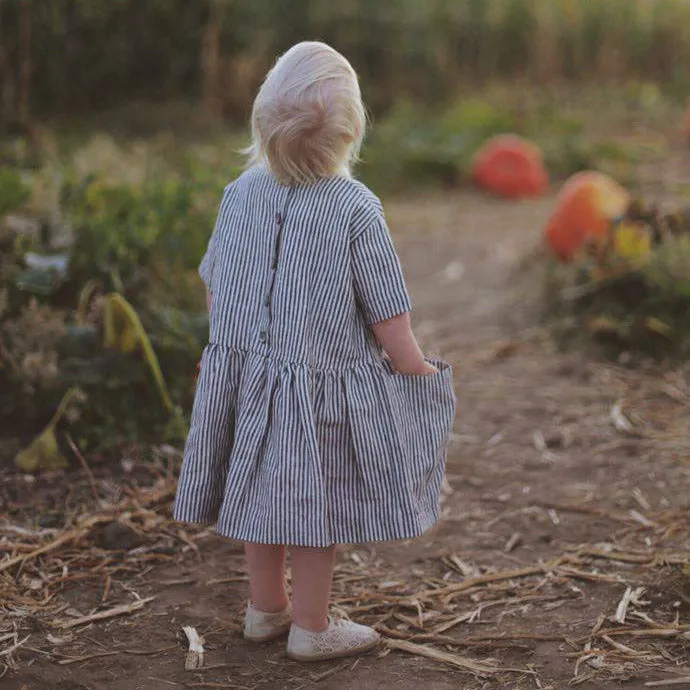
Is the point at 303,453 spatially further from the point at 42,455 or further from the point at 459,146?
the point at 459,146

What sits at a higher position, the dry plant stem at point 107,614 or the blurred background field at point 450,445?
the blurred background field at point 450,445

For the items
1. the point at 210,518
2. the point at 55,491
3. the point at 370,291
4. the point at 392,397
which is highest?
the point at 370,291

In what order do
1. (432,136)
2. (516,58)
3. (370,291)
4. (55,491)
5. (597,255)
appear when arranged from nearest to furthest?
1. (370,291)
2. (55,491)
3. (597,255)
4. (432,136)
5. (516,58)

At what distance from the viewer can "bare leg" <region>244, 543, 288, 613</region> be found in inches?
101

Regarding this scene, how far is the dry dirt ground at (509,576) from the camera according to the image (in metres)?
2.49

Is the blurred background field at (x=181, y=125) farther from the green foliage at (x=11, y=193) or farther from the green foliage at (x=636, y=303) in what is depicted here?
the green foliage at (x=636, y=303)

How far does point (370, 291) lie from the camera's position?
2416 millimetres

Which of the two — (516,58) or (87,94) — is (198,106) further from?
(516,58)

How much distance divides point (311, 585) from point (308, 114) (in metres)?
0.99

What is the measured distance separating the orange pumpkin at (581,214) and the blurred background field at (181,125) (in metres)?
1.58

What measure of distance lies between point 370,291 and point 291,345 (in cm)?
20

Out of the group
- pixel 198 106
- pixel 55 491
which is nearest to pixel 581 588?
pixel 55 491

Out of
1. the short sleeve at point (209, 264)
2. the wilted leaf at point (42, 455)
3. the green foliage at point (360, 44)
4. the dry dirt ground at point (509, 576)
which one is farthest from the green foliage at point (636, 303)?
the green foliage at point (360, 44)

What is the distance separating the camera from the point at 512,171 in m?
7.57
